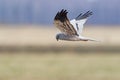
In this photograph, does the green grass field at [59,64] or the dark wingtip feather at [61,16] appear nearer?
the dark wingtip feather at [61,16]

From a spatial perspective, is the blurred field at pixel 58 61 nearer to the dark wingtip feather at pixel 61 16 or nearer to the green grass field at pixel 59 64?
the green grass field at pixel 59 64

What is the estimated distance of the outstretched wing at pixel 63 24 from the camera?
303 cm

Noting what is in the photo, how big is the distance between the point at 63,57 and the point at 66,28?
22.1 metres

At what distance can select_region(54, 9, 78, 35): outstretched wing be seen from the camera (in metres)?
3.03

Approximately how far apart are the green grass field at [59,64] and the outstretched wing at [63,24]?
48.1 feet

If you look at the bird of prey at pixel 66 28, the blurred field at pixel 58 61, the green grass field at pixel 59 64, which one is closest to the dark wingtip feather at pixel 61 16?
the bird of prey at pixel 66 28

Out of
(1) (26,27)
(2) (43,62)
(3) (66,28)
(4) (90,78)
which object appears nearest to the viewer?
(3) (66,28)

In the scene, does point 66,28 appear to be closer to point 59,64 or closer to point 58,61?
point 59,64

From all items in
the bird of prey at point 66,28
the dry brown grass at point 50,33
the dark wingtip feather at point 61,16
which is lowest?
the bird of prey at point 66,28

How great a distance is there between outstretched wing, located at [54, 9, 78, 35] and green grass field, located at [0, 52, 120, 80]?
1466 centimetres

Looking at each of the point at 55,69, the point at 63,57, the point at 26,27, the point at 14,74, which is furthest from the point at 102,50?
the point at 26,27

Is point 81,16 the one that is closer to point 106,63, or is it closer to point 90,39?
point 90,39

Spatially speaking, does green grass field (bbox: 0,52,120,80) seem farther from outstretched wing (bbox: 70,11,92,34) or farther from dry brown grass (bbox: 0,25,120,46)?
outstretched wing (bbox: 70,11,92,34)

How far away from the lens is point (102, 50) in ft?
84.0
